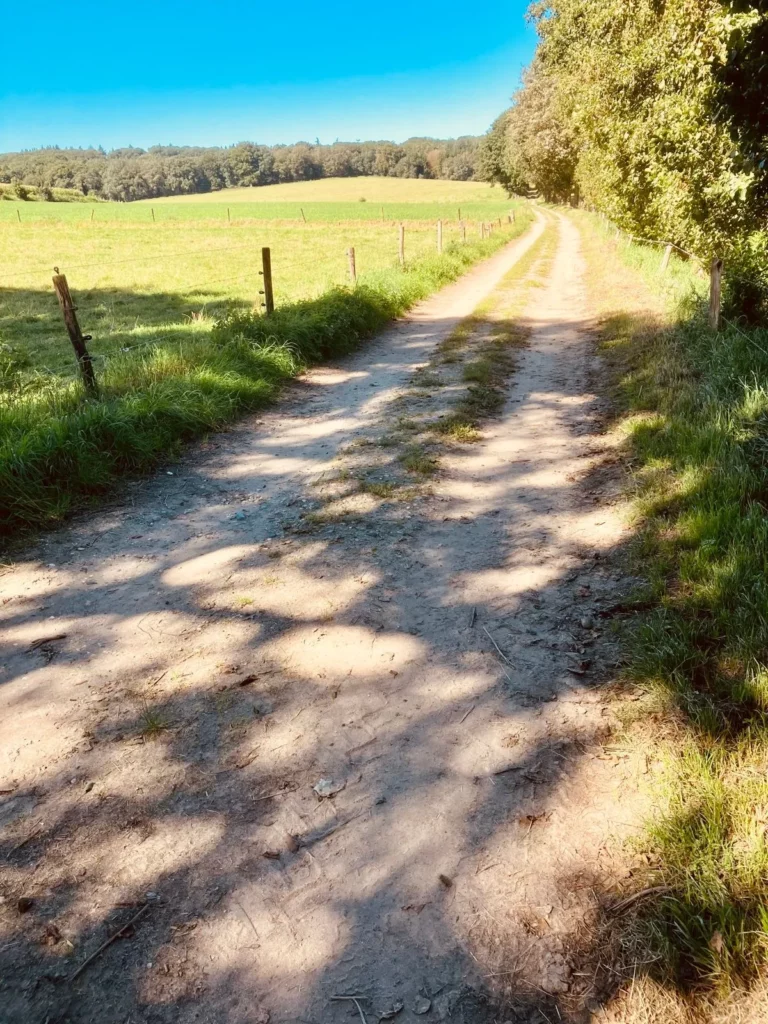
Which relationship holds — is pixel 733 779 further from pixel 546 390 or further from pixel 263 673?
pixel 546 390

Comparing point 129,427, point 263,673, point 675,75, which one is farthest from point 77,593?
point 675,75

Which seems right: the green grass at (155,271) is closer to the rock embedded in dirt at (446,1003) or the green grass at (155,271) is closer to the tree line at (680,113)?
the tree line at (680,113)

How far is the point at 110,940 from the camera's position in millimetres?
2178

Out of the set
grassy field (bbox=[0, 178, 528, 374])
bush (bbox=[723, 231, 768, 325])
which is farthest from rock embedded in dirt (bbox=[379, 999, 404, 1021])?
bush (bbox=[723, 231, 768, 325])

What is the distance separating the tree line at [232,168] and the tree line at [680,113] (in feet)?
410

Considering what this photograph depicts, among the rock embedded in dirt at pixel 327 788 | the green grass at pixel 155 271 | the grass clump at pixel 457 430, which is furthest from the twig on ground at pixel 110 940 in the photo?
the green grass at pixel 155 271

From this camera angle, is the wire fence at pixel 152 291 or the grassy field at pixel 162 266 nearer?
the wire fence at pixel 152 291

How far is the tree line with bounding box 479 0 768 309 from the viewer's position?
20.4ft

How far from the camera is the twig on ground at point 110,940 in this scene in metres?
2.10

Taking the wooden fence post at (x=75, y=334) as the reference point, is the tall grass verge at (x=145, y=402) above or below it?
below

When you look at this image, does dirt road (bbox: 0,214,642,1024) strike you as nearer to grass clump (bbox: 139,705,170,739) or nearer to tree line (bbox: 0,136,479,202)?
grass clump (bbox: 139,705,170,739)

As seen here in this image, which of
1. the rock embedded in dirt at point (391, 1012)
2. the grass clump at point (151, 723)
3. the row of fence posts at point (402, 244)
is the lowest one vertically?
the rock embedded in dirt at point (391, 1012)

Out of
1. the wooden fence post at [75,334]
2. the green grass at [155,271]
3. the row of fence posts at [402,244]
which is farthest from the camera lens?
the row of fence posts at [402,244]

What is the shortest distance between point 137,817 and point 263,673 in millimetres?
970
